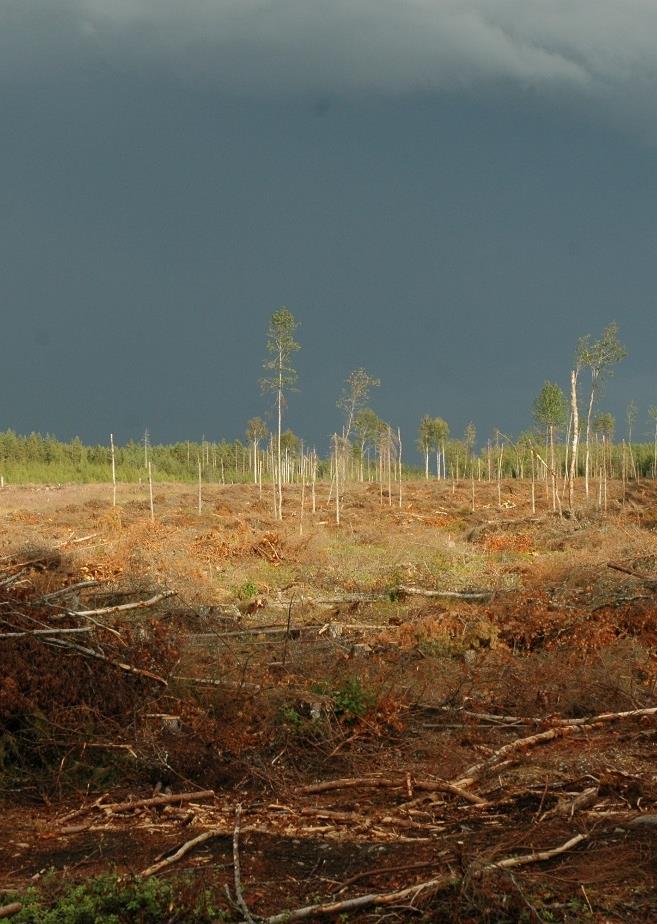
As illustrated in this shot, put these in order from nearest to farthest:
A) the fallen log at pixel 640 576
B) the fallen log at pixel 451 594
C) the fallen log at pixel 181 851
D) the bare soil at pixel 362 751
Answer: the bare soil at pixel 362 751
the fallen log at pixel 181 851
the fallen log at pixel 640 576
the fallen log at pixel 451 594

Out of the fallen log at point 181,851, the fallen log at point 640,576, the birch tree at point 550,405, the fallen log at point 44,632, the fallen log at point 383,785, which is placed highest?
the birch tree at point 550,405

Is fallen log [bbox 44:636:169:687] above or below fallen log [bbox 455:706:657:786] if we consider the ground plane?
above

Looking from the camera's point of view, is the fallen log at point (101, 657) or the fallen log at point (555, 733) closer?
the fallen log at point (555, 733)

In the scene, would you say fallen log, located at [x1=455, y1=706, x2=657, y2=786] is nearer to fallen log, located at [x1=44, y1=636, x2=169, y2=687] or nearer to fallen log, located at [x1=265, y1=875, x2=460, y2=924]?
fallen log, located at [x1=265, y1=875, x2=460, y2=924]

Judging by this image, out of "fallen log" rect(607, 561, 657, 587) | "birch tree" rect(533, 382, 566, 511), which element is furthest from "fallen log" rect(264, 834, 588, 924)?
"birch tree" rect(533, 382, 566, 511)

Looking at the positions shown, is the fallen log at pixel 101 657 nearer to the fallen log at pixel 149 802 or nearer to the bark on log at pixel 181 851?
the fallen log at pixel 149 802

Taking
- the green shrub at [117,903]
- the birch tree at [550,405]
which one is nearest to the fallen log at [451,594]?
the green shrub at [117,903]

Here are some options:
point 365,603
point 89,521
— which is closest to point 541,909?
point 365,603

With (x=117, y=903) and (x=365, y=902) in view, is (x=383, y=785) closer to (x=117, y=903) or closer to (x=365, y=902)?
(x=365, y=902)

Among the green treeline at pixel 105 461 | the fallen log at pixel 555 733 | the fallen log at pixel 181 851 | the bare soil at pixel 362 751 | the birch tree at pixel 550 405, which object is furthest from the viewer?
the green treeline at pixel 105 461

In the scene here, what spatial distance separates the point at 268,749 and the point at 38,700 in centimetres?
182

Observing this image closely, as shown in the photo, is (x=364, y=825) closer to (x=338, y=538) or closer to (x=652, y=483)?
(x=338, y=538)

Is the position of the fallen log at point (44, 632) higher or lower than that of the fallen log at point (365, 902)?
higher

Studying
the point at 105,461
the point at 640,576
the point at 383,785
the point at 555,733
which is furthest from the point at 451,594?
the point at 105,461
